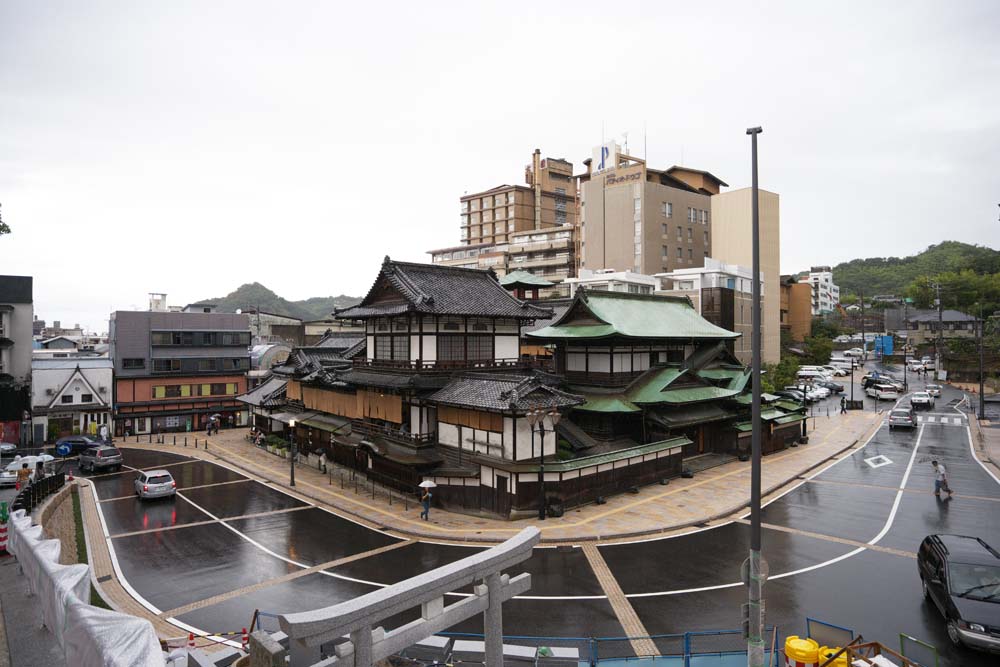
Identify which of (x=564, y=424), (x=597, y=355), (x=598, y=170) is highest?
(x=598, y=170)

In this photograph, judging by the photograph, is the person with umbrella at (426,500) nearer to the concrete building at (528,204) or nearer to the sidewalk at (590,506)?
the sidewalk at (590,506)

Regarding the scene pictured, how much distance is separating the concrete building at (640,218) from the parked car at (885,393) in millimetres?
28665

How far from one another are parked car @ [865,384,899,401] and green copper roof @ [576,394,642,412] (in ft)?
160

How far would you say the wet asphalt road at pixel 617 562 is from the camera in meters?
15.5

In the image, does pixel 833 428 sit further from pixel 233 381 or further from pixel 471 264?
pixel 471 264

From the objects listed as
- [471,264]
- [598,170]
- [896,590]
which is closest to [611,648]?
[896,590]

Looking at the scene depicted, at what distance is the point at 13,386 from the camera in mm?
45625

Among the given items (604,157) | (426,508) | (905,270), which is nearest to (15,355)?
(426,508)

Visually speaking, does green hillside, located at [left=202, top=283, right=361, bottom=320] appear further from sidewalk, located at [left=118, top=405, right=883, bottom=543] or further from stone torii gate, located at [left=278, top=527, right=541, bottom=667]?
stone torii gate, located at [left=278, top=527, right=541, bottom=667]

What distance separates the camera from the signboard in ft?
260

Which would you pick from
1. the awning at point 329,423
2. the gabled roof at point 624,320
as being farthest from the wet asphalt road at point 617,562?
the gabled roof at point 624,320

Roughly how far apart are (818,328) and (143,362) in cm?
10993

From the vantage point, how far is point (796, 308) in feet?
302

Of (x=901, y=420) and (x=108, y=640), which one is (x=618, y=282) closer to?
(x=901, y=420)
